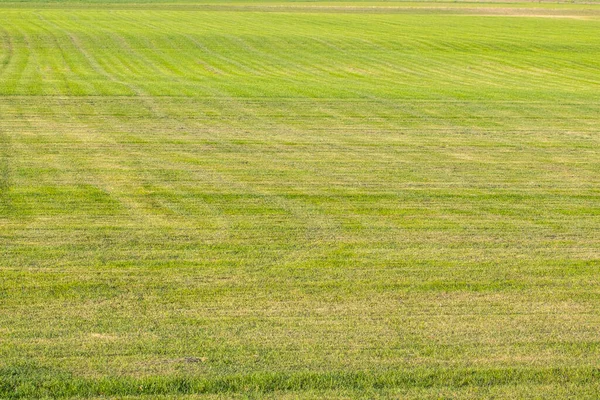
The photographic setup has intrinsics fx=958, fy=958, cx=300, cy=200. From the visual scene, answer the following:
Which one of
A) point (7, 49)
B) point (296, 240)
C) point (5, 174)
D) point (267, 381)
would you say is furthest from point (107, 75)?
point (267, 381)

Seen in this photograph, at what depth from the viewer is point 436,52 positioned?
46.5 m

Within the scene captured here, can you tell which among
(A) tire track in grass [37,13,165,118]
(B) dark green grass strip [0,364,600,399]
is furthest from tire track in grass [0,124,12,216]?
(B) dark green grass strip [0,364,600,399]

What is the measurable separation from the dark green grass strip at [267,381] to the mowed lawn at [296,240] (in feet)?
0.07

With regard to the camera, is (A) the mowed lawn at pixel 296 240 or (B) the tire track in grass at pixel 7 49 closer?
(A) the mowed lawn at pixel 296 240

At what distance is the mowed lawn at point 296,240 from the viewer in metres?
7.77

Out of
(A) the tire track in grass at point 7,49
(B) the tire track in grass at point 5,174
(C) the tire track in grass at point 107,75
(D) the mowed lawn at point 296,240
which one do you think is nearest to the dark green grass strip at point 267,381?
(D) the mowed lawn at point 296,240

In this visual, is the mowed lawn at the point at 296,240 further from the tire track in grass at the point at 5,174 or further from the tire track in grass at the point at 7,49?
the tire track in grass at the point at 7,49

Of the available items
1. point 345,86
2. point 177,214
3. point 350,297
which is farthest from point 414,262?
point 345,86

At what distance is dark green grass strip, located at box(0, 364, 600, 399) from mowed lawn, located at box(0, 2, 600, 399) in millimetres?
22

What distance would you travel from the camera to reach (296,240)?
11773mm

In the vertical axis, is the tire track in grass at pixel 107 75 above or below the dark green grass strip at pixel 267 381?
below

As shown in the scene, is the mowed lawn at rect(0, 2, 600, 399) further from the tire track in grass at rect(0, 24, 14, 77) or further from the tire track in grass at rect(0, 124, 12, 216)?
the tire track in grass at rect(0, 24, 14, 77)

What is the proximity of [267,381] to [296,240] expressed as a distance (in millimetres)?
4417

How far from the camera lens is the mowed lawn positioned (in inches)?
306
